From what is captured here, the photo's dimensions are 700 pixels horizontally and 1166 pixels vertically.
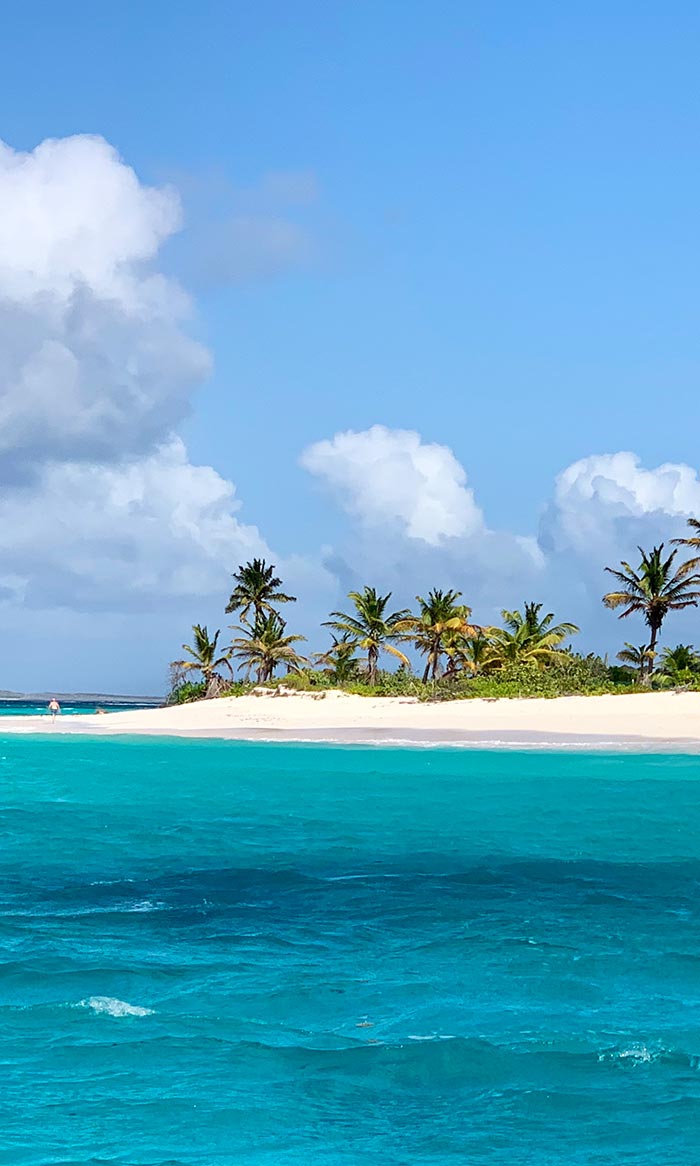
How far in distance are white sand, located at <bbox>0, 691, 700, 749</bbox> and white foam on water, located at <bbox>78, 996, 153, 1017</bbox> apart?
148ft

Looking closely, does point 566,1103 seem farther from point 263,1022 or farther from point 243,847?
point 243,847

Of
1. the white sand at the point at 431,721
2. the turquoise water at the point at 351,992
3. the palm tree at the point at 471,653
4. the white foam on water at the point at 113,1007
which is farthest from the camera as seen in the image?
the palm tree at the point at 471,653

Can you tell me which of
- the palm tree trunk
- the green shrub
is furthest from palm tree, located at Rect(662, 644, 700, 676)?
the green shrub

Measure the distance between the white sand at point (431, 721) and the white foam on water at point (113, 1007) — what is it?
45.0 metres

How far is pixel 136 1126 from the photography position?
10.5 meters

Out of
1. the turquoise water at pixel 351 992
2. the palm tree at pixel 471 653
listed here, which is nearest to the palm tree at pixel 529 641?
the palm tree at pixel 471 653

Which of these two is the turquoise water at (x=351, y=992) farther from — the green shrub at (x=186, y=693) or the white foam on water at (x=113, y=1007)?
the green shrub at (x=186, y=693)

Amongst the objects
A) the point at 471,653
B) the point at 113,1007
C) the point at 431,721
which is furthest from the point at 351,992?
the point at 471,653

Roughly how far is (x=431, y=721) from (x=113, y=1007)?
5257cm

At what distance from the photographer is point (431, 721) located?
66062 mm

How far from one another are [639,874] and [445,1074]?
38.6 feet

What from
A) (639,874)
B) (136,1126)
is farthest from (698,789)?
(136,1126)

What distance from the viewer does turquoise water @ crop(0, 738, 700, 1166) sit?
10500mm

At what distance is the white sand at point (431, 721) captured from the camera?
6009 centimetres
